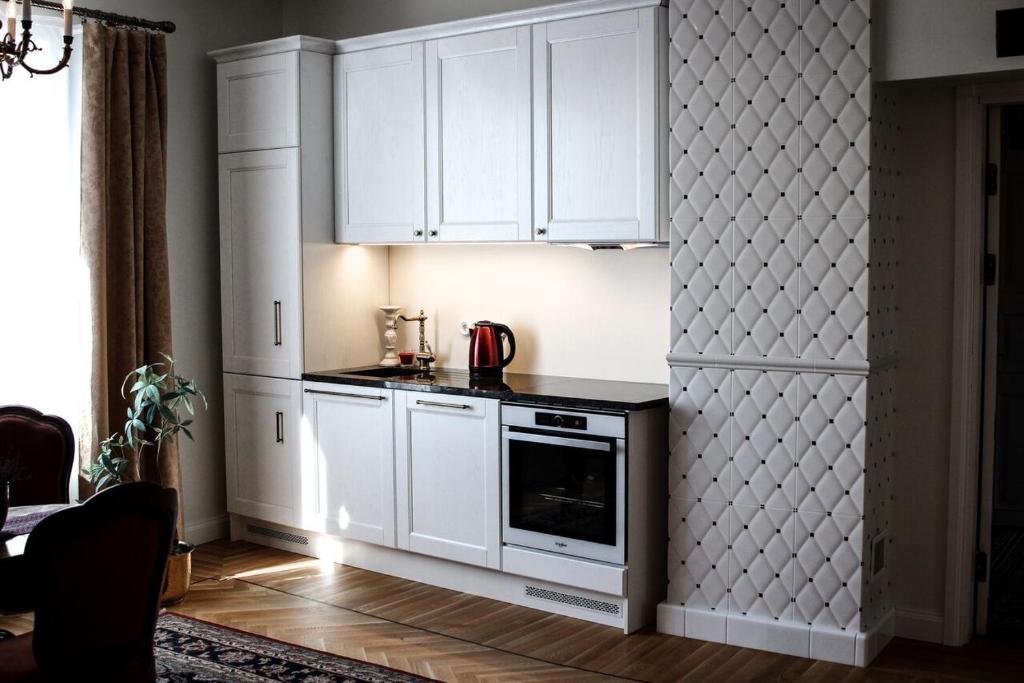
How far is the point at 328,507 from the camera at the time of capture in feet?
16.2

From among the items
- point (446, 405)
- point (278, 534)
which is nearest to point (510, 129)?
point (446, 405)

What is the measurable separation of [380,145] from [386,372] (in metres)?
1.11

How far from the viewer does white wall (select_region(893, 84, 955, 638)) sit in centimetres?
387

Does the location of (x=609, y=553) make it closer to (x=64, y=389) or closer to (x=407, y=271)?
(x=407, y=271)

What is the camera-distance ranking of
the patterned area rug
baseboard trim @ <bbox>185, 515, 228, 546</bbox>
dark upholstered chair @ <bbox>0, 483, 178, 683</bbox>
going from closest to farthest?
1. dark upholstered chair @ <bbox>0, 483, 178, 683</bbox>
2. the patterned area rug
3. baseboard trim @ <bbox>185, 515, 228, 546</bbox>

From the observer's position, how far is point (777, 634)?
3.81 metres

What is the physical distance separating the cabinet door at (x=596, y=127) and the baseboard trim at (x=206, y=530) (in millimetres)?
2428

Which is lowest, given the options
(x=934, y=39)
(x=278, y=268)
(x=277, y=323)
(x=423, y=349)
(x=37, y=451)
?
(x=37, y=451)

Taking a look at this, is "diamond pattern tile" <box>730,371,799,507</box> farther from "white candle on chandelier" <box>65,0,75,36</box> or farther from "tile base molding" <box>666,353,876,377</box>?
"white candle on chandelier" <box>65,0,75,36</box>

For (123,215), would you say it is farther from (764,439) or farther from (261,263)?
(764,439)

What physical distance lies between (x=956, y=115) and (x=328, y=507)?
318 cm

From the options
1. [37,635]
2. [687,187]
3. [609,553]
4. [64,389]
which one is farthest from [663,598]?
[64,389]

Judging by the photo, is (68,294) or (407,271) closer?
(68,294)

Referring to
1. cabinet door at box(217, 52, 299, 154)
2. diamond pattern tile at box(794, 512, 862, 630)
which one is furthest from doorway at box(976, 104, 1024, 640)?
cabinet door at box(217, 52, 299, 154)
